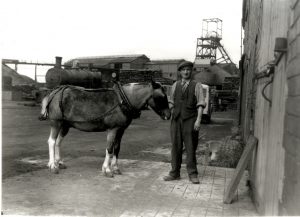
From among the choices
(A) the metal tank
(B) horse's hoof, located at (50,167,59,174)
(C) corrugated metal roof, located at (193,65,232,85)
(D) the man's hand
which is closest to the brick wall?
(D) the man's hand

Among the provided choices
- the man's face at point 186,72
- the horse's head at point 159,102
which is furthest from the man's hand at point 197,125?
the man's face at point 186,72

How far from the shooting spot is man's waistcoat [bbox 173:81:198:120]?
19.9 feet

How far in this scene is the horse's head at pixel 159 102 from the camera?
6.48 m

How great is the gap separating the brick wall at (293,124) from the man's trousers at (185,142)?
10.7 feet

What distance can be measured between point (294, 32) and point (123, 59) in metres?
57.9

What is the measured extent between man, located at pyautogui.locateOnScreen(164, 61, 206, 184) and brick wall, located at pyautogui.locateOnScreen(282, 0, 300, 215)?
10.4 ft

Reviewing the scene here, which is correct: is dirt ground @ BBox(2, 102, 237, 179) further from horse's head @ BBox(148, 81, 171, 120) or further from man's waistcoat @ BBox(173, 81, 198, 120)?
man's waistcoat @ BBox(173, 81, 198, 120)

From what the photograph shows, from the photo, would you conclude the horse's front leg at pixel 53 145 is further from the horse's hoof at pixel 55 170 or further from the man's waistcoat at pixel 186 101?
the man's waistcoat at pixel 186 101

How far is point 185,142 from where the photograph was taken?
623cm

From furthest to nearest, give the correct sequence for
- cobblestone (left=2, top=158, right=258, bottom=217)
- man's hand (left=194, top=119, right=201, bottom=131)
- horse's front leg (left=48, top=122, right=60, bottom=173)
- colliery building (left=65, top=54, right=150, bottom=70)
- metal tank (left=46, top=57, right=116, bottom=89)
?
colliery building (left=65, top=54, right=150, bottom=70), metal tank (left=46, top=57, right=116, bottom=89), horse's front leg (left=48, top=122, right=60, bottom=173), man's hand (left=194, top=119, right=201, bottom=131), cobblestone (left=2, top=158, right=258, bottom=217)

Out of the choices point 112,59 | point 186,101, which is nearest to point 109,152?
point 186,101

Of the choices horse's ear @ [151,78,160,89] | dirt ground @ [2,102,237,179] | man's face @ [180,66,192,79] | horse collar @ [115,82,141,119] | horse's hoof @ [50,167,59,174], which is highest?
man's face @ [180,66,192,79]

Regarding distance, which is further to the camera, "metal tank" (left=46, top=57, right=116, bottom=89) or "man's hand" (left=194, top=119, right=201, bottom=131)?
"metal tank" (left=46, top=57, right=116, bottom=89)

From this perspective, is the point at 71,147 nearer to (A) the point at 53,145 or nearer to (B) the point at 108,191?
(A) the point at 53,145
